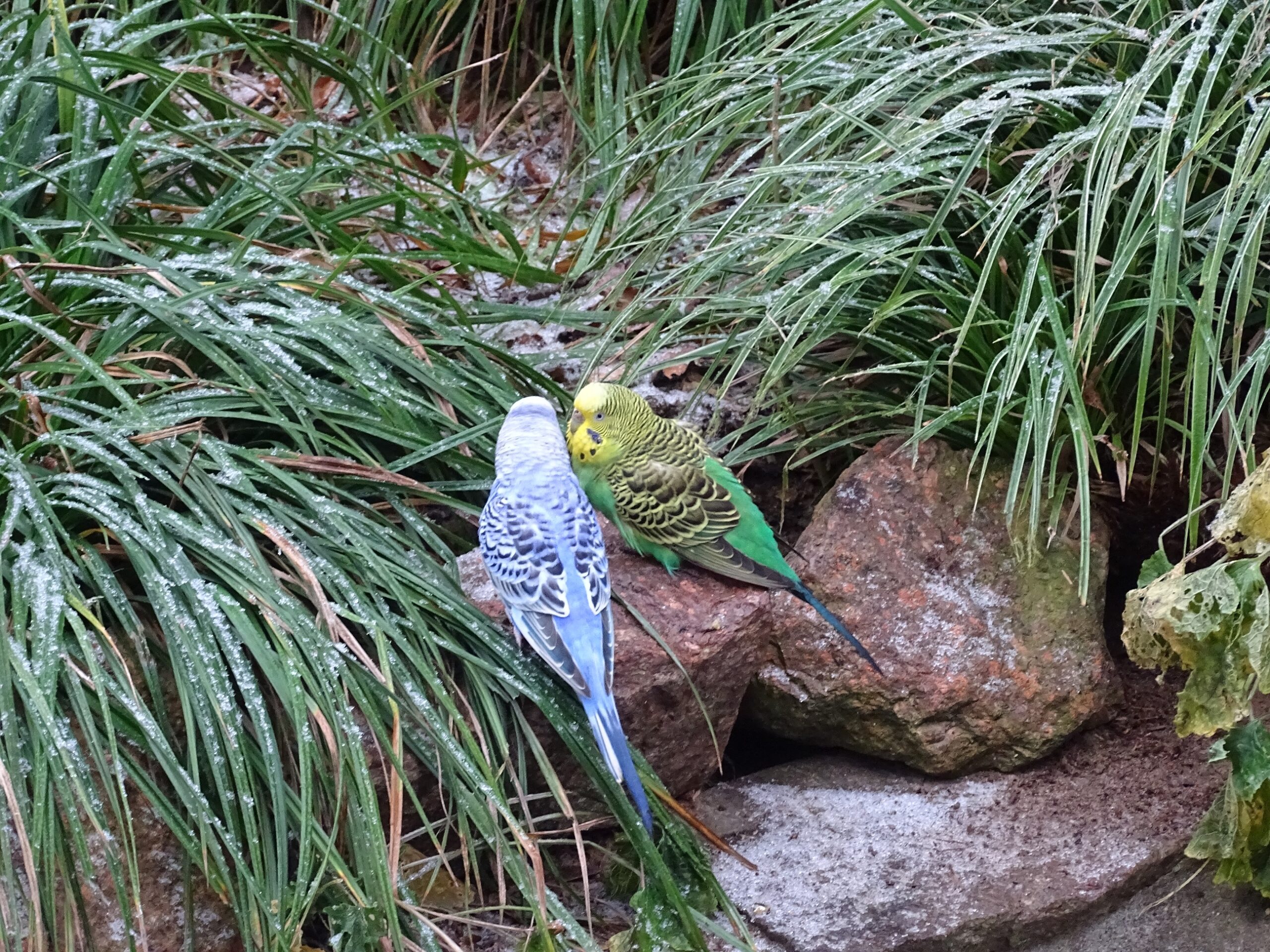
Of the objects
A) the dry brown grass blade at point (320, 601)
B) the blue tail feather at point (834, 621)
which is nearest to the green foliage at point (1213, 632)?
the blue tail feather at point (834, 621)

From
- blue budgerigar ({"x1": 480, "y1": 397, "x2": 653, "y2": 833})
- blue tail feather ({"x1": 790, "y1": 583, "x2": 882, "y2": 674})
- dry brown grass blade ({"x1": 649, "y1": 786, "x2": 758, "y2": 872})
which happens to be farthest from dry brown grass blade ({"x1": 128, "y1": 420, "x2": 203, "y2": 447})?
blue tail feather ({"x1": 790, "y1": 583, "x2": 882, "y2": 674})

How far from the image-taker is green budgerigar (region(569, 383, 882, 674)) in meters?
2.43

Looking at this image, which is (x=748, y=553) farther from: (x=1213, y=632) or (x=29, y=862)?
(x=29, y=862)

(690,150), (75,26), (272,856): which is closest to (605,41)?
(690,150)

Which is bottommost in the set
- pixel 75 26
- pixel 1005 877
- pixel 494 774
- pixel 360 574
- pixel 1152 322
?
pixel 1005 877

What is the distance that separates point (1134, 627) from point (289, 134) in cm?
224

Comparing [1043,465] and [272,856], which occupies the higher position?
[1043,465]

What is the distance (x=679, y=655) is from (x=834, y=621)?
331 mm

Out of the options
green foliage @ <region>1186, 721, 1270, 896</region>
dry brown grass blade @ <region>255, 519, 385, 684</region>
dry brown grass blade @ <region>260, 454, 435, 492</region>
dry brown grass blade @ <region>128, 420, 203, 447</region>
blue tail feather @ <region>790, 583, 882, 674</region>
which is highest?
dry brown grass blade @ <region>128, 420, 203, 447</region>

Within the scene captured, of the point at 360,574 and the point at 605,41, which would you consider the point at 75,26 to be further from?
the point at 360,574

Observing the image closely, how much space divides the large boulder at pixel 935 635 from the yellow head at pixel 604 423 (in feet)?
1.51

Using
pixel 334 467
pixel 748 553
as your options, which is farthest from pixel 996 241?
pixel 334 467

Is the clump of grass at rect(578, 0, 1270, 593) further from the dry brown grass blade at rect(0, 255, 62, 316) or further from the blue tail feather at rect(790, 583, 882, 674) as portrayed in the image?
the dry brown grass blade at rect(0, 255, 62, 316)

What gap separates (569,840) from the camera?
7.22 ft
